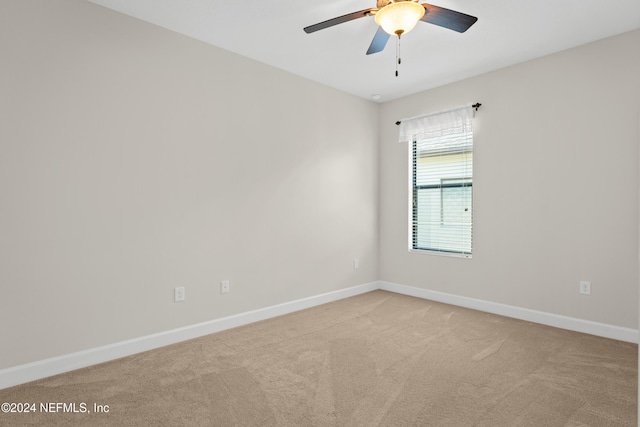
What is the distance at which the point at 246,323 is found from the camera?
134 inches

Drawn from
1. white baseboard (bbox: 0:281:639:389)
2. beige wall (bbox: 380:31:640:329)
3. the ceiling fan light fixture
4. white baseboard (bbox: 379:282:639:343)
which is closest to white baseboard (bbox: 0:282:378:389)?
white baseboard (bbox: 0:281:639:389)

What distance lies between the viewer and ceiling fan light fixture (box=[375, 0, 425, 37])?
6.60ft

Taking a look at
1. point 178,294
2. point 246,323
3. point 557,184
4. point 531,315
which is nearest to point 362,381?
point 246,323

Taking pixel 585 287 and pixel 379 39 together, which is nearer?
pixel 379 39

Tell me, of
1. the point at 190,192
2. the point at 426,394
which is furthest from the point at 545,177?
the point at 190,192

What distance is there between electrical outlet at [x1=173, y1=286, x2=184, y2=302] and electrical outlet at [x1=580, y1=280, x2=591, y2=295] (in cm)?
352

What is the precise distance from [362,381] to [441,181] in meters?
2.71

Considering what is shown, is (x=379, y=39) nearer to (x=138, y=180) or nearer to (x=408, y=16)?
(x=408, y=16)

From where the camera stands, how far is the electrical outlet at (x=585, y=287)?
3.13 metres

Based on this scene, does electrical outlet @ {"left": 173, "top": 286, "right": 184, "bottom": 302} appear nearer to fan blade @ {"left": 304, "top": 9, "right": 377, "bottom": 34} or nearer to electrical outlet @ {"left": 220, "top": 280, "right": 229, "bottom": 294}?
electrical outlet @ {"left": 220, "top": 280, "right": 229, "bottom": 294}

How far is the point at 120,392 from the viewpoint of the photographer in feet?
7.03

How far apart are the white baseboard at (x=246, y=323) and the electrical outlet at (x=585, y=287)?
10.0 inches

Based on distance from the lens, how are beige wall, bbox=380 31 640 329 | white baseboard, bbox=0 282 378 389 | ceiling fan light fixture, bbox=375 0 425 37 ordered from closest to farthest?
ceiling fan light fixture, bbox=375 0 425 37 → white baseboard, bbox=0 282 378 389 → beige wall, bbox=380 31 640 329

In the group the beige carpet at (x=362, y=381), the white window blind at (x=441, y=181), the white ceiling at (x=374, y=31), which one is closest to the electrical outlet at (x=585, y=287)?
the beige carpet at (x=362, y=381)
